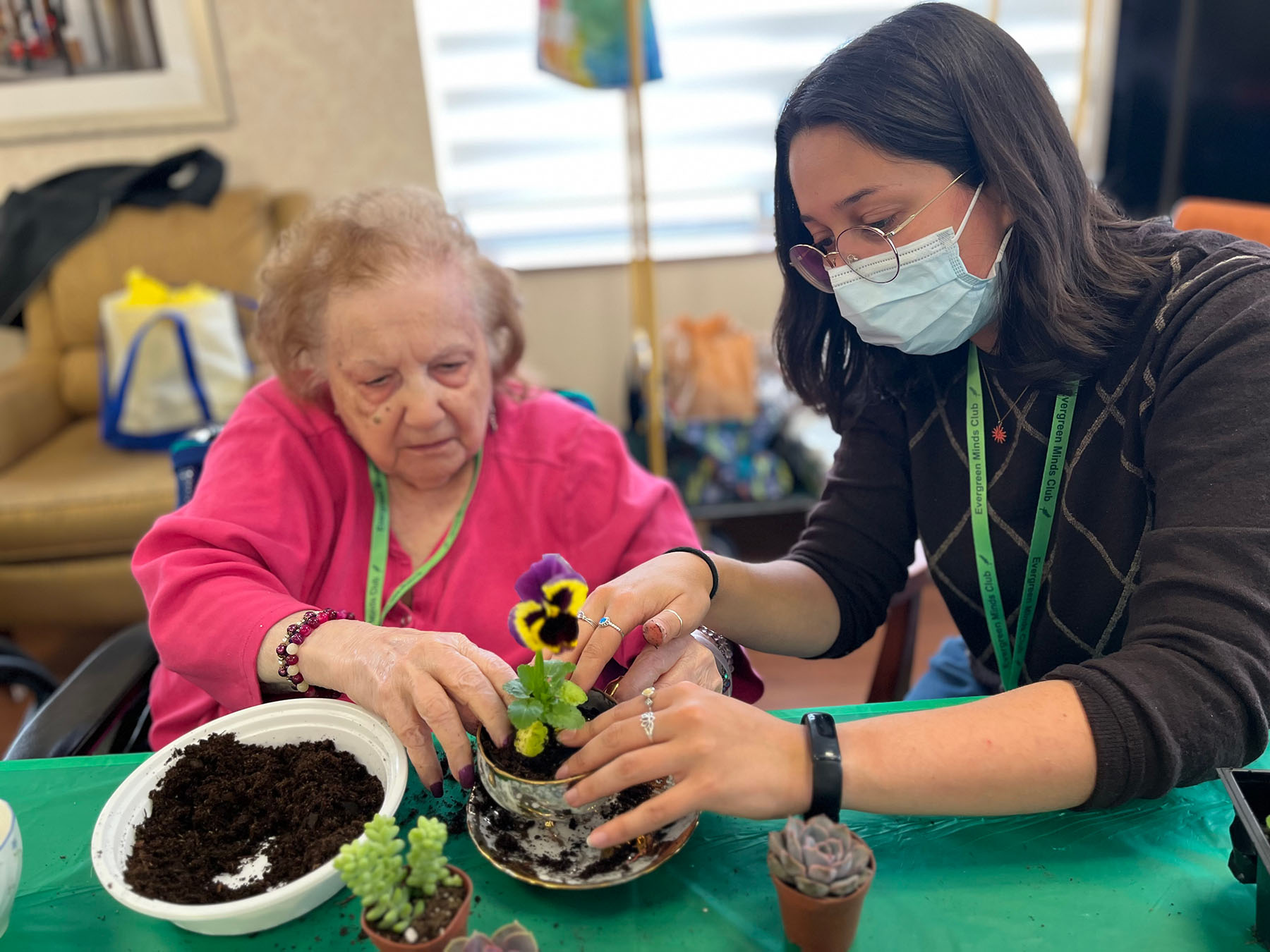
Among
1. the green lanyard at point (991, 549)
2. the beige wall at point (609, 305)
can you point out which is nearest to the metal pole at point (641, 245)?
the beige wall at point (609, 305)

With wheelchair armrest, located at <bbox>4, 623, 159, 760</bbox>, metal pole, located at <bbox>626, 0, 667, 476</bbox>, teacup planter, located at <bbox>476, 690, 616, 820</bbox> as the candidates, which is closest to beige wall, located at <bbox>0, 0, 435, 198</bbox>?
metal pole, located at <bbox>626, 0, 667, 476</bbox>

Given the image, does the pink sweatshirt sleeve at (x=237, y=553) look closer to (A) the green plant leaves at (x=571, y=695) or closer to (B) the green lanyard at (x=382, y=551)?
(B) the green lanyard at (x=382, y=551)

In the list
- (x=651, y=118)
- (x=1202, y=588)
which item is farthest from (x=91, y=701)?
(x=651, y=118)

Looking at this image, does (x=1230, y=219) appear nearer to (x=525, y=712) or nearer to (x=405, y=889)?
(x=525, y=712)

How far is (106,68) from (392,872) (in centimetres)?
352

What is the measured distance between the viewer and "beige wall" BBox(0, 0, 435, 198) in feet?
10.9

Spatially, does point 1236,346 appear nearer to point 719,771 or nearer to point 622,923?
point 719,771

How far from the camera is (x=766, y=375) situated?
3559mm

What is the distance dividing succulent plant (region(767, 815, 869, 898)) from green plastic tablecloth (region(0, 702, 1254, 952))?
3.6 inches

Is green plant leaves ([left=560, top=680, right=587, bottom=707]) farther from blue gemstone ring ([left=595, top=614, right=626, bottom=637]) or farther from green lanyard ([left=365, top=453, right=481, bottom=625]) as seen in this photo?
green lanyard ([left=365, top=453, right=481, bottom=625])

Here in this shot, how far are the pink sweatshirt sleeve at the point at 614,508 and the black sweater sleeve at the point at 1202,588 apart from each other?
0.65 metres

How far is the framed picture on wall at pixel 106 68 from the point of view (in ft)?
10.6

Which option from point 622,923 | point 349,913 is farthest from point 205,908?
point 622,923

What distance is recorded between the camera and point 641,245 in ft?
10.7
